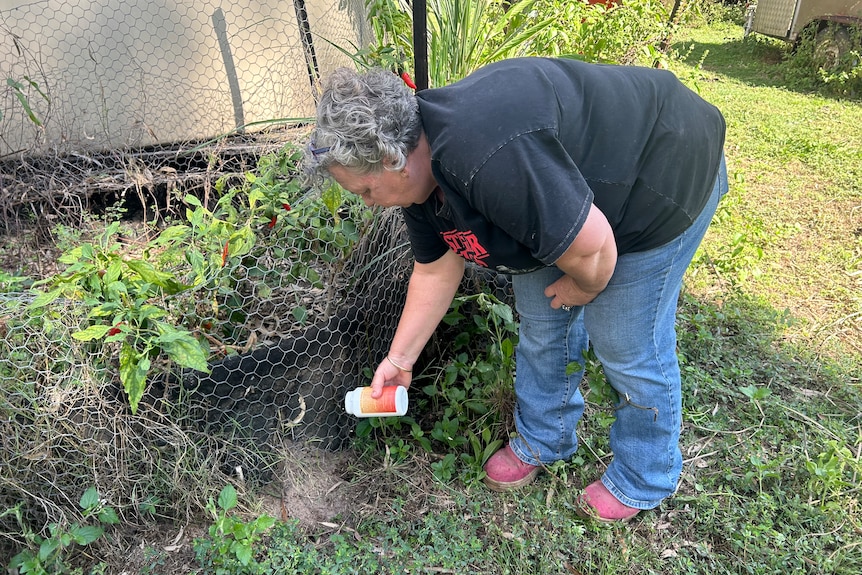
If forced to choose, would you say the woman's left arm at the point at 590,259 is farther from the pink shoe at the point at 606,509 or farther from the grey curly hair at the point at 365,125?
the pink shoe at the point at 606,509

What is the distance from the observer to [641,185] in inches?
60.4

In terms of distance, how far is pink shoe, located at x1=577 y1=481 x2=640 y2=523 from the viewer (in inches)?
83.3

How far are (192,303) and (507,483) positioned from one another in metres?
1.29

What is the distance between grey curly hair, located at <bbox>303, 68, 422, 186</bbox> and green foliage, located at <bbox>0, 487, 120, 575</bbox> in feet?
4.22

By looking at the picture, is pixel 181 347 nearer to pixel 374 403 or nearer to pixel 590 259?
pixel 374 403

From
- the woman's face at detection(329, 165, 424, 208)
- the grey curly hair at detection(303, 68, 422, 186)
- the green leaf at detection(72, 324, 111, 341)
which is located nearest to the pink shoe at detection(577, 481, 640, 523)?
the woman's face at detection(329, 165, 424, 208)

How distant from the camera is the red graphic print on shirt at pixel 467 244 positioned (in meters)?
1.56

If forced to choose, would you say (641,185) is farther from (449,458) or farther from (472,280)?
(449,458)

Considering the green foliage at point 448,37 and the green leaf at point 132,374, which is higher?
the green foliage at point 448,37

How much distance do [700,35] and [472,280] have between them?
978 cm

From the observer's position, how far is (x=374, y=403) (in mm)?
1957

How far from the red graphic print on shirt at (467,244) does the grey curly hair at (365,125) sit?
0.83 ft

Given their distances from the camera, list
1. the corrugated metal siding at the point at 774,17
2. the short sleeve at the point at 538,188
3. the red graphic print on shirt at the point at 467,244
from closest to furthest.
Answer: the short sleeve at the point at 538,188
the red graphic print on shirt at the point at 467,244
the corrugated metal siding at the point at 774,17

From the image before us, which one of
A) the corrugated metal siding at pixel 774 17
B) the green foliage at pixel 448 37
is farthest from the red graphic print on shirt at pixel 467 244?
the corrugated metal siding at pixel 774 17
